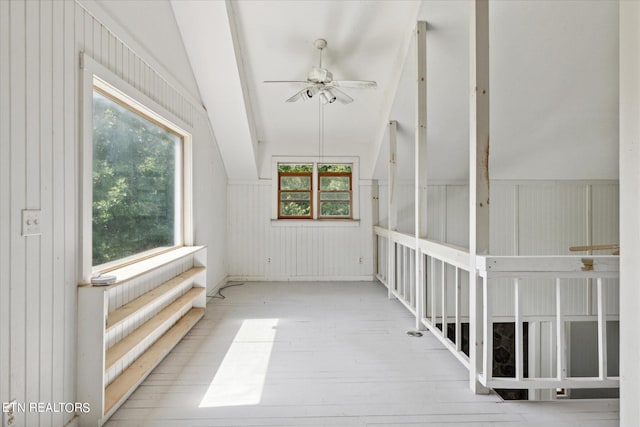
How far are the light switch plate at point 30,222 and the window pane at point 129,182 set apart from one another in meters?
0.61

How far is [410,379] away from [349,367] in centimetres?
44

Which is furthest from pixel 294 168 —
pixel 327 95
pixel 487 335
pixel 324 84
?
pixel 487 335

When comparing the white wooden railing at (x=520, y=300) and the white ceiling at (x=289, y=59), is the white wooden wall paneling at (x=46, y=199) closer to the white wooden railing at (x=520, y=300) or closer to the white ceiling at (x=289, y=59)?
the white ceiling at (x=289, y=59)

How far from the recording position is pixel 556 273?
6.42 ft

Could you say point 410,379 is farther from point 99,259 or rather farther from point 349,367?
point 99,259

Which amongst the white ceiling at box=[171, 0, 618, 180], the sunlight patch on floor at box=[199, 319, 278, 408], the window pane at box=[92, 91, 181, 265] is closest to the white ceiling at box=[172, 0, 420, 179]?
the white ceiling at box=[171, 0, 618, 180]

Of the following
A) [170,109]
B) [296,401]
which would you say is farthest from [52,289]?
[170,109]

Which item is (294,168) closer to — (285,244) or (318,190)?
(318,190)

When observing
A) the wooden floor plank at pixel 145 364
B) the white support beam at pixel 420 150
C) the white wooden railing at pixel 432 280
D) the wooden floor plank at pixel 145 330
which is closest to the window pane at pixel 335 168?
the white wooden railing at pixel 432 280

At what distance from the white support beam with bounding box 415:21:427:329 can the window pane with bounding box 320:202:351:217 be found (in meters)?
2.73

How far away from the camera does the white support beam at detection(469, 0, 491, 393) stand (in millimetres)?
2113

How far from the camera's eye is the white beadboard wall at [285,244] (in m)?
5.86

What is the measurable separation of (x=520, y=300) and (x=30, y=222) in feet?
8.47

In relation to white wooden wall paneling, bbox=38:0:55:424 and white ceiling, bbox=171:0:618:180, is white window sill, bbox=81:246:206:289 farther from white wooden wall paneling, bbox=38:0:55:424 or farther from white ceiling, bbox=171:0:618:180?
white ceiling, bbox=171:0:618:180
